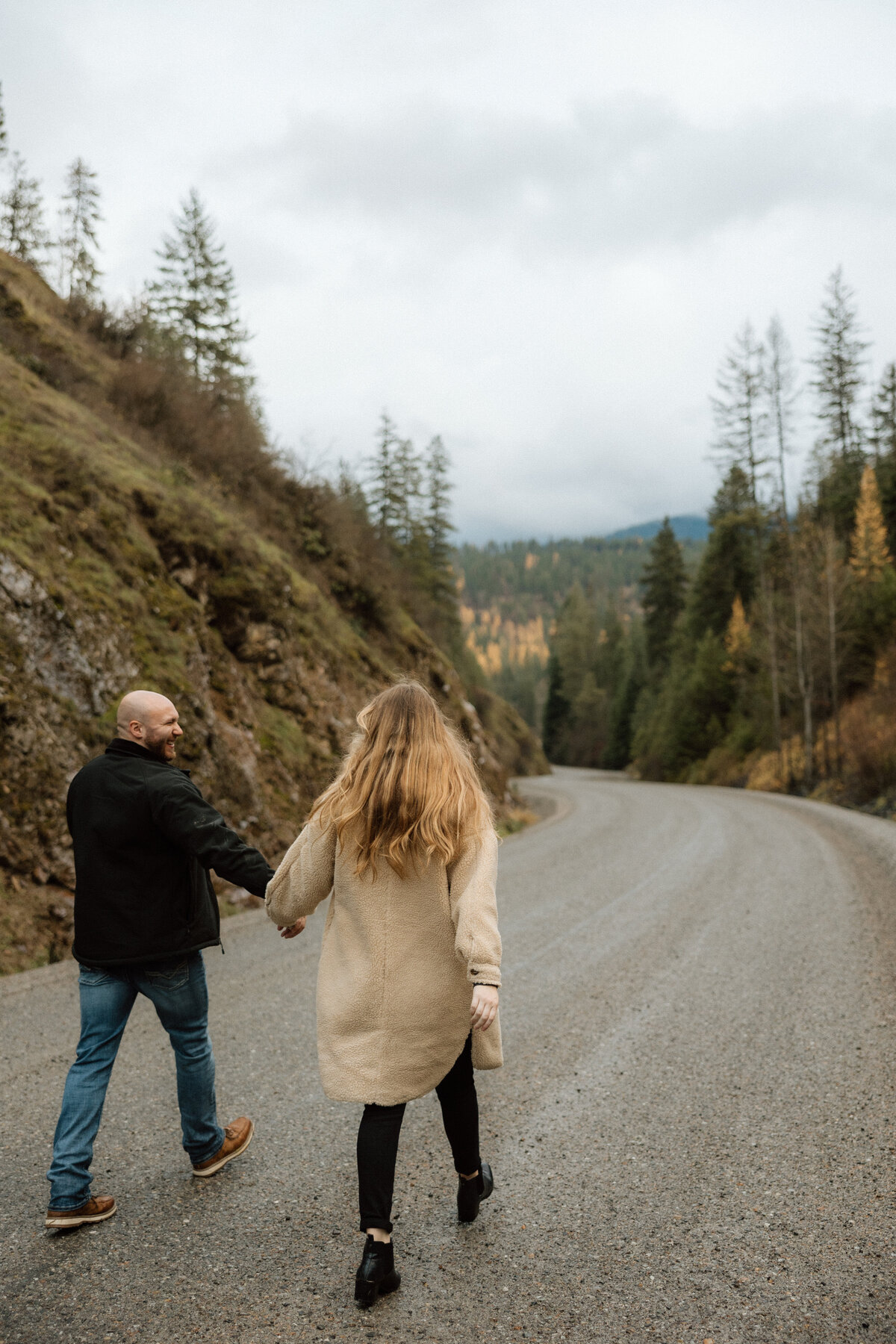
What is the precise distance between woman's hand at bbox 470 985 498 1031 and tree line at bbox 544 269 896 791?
28.8 m

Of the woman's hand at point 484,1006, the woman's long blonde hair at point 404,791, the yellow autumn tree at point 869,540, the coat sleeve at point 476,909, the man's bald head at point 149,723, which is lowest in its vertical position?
the woman's hand at point 484,1006

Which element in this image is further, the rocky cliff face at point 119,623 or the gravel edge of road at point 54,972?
the rocky cliff face at point 119,623

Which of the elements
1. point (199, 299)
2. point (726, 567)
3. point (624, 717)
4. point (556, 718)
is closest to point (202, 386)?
point (199, 299)

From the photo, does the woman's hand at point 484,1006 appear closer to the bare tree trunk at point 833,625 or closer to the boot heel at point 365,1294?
the boot heel at point 365,1294

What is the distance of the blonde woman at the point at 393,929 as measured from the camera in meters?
2.82

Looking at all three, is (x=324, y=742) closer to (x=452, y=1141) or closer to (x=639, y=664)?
(x=452, y=1141)

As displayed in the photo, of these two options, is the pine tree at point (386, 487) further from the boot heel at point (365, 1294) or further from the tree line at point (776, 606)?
the boot heel at point (365, 1294)

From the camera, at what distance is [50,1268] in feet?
9.65

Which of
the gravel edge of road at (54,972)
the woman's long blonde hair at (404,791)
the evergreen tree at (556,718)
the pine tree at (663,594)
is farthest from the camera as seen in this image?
the evergreen tree at (556,718)

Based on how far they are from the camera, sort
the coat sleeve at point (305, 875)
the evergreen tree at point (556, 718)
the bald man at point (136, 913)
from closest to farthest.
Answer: the coat sleeve at point (305, 875)
the bald man at point (136, 913)
the evergreen tree at point (556, 718)

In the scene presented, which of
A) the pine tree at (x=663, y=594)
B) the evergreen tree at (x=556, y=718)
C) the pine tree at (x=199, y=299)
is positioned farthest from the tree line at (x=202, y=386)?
the evergreen tree at (x=556, y=718)

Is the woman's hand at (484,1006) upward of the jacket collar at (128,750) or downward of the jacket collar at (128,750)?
downward

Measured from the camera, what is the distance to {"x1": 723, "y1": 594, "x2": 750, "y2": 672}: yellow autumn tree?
41.6m

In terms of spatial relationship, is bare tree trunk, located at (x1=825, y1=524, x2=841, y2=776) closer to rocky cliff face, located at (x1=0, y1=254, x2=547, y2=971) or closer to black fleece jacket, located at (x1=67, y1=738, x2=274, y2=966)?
rocky cliff face, located at (x1=0, y1=254, x2=547, y2=971)
